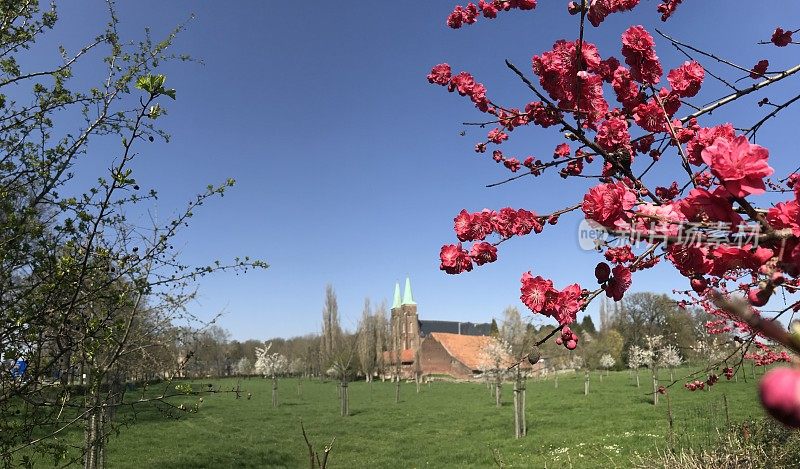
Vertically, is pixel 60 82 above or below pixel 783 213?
above

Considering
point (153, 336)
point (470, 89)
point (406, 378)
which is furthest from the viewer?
point (406, 378)

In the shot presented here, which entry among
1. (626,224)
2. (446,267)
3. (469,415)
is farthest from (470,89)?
(469,415)

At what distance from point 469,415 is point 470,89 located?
18607 mm

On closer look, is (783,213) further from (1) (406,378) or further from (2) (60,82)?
(1) (406,378)

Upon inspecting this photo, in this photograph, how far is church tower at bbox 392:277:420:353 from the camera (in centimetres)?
6925

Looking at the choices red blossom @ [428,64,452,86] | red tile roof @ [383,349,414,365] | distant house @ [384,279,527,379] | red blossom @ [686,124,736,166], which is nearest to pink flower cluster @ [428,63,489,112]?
red blossom @ [428,64,452,86]

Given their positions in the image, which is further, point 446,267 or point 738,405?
point 738,405

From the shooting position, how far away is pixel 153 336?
25.0 ft

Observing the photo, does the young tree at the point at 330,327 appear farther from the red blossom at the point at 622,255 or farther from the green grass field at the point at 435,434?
the red blossom at the point at 622,255

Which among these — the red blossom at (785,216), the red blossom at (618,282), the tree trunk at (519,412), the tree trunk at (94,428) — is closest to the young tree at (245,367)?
the tree trunk at (519,412)

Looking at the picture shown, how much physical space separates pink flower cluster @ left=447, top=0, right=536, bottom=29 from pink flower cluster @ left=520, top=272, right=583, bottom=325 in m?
2.16

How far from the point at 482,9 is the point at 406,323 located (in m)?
69.4

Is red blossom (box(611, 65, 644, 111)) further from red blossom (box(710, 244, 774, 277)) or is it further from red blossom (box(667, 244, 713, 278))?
red blossom (box(710, 244, 774, 277))

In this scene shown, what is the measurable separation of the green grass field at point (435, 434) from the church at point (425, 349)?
84.5ft
